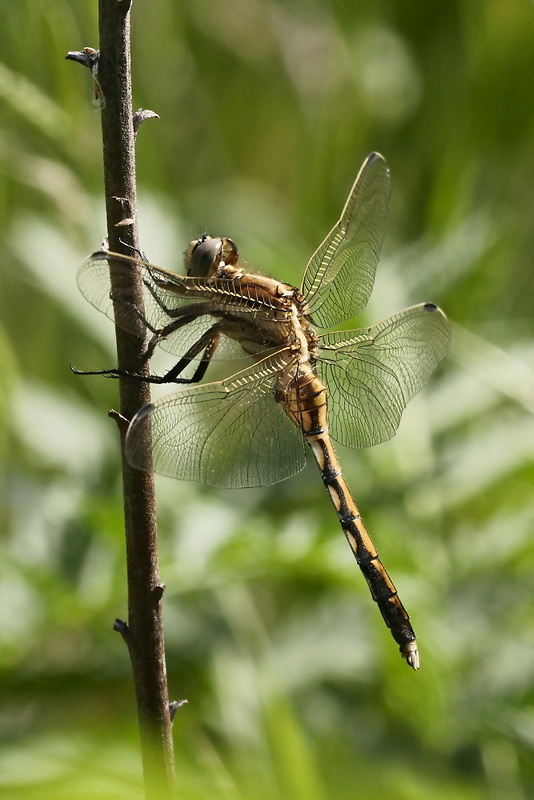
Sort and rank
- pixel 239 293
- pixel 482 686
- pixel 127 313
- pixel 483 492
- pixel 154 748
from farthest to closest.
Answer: pixel 483 492 → pixel 482 686 → pixel 239 293 → pixel 127 313 → pixel 154 748

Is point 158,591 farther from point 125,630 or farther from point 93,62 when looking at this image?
point 93,62

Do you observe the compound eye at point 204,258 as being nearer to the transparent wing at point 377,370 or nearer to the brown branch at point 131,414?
the transparent wing at point 377,370

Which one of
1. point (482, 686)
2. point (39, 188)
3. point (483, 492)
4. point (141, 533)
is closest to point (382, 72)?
point (39, 188)

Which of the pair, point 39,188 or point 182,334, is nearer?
point 182,334

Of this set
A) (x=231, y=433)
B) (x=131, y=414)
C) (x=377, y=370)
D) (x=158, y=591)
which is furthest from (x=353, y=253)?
(x=158, y=591)

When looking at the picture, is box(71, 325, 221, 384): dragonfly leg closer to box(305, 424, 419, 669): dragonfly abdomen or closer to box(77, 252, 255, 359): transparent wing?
box(77, 252, 255, 359): transparent wing

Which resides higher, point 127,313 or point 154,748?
point 127,313

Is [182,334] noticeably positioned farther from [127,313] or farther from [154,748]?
[154,748]
